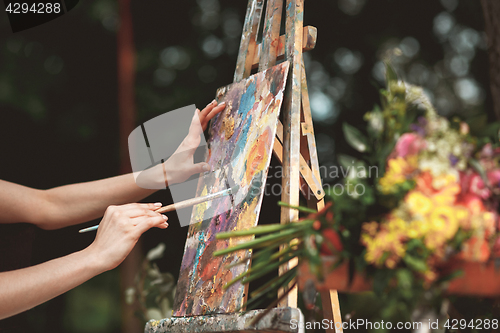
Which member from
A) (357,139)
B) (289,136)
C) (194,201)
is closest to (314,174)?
(289,136)

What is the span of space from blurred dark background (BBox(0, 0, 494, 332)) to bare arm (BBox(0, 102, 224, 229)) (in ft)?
4.39

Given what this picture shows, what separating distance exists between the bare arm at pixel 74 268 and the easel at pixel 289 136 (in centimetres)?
36

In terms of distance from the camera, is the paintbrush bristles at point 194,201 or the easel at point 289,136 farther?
the paintbrush bristles at point 194,201

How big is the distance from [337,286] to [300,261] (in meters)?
0.09

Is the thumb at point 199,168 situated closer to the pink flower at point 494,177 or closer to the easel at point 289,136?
the easel at point 289,136

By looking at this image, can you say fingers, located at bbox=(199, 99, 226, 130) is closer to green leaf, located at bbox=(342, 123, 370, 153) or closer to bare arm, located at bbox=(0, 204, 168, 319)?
bare arm, located at bbox=(0, 204, 168, 319)

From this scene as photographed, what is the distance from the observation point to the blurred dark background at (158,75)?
3.25 m

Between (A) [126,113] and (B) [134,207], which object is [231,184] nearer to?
(B) [134,207]

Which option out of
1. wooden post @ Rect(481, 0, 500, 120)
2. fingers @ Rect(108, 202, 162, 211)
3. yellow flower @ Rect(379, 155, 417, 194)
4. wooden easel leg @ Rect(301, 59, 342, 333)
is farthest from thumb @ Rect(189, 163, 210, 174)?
wooden post @ Rect(481, 0, 500, 120)

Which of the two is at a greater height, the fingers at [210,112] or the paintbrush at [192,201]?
the fingers at [210,112]

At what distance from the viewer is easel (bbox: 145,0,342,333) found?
1444 mm

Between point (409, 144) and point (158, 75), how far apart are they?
2841 mm

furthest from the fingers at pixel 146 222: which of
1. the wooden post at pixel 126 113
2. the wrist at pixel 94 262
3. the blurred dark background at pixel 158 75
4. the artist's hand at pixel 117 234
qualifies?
the wooden post at pixel 126 113

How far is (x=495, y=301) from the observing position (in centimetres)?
132
